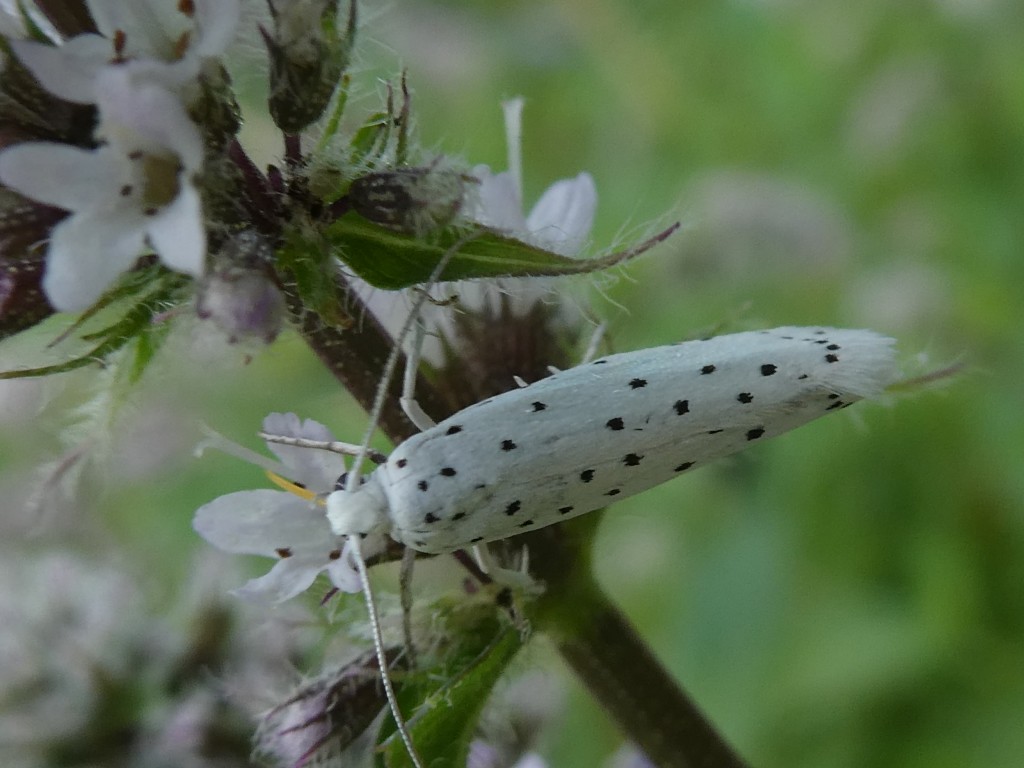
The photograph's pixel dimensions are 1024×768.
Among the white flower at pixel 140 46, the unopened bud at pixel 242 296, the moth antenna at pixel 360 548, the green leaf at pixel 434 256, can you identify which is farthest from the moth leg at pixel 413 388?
the white flower at pixel 140 46

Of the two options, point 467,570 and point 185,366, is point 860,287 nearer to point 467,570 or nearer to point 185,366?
point 467,570

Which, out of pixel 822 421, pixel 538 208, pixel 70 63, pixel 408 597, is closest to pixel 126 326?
pixel 70 63

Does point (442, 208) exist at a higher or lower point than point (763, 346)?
higher

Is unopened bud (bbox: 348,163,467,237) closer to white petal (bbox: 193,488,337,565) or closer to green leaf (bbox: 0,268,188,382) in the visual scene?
green leaf (bbox: 0,268,188,382)

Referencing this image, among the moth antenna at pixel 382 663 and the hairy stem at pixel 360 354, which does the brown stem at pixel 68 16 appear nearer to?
the hairy stem at pixel 360 354

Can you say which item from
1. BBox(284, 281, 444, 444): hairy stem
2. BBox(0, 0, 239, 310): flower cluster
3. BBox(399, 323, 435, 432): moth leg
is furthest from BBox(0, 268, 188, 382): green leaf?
BBox(399, 323, 435, 432): moth leg

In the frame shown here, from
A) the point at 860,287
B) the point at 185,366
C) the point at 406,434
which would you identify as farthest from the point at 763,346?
the point at 860,287
